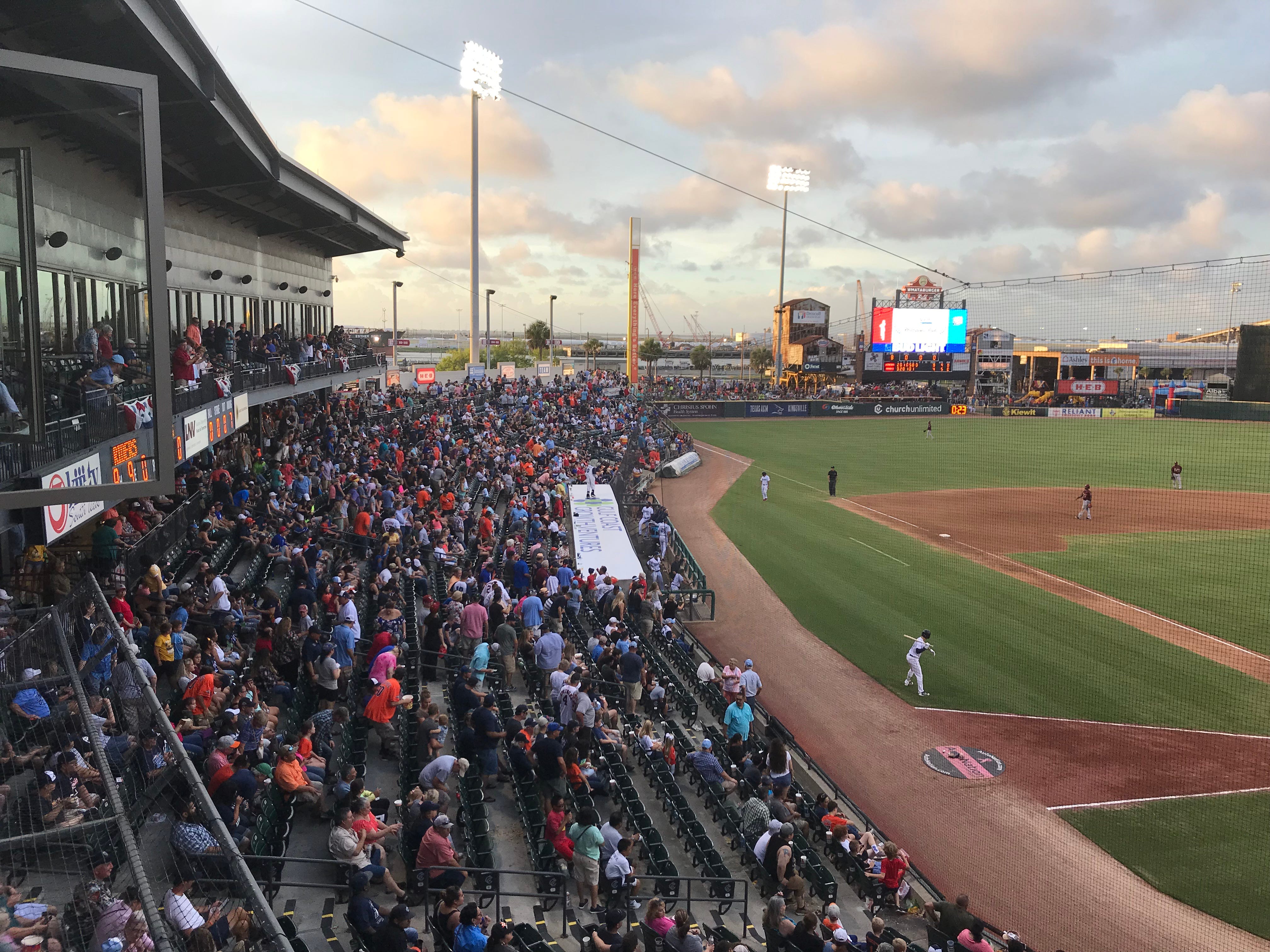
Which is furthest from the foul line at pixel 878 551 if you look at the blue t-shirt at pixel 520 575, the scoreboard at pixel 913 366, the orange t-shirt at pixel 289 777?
the scoreboard at pixel 913 366

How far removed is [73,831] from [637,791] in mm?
6976

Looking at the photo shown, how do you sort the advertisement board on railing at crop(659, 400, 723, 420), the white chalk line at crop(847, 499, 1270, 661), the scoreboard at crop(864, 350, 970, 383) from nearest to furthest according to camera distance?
the white chalk line at crop(847, 499, 1270, 661), the advertisement board on railing at crop(659, 400, 723, 420), the scoreboard at crop(864, 350, 970, 383)

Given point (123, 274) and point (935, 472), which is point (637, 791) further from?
point (935, 472)

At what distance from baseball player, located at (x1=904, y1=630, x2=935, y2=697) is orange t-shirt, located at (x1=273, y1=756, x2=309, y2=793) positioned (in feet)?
36.2

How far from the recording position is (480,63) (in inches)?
1770

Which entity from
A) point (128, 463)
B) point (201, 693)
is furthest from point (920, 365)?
point (128, 463)

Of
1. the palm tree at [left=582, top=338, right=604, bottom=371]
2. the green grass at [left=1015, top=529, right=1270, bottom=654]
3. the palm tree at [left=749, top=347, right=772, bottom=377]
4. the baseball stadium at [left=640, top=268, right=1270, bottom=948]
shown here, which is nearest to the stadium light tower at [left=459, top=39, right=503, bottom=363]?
the baseball stadium at [left=640, top=268, right=1270, bottom=948]

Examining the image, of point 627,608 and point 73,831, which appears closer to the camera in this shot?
point 73,831

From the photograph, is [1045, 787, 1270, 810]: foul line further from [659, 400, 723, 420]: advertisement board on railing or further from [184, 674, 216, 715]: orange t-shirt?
[659, 400, 723, 420]: advertisement board on railing

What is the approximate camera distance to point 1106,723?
49.1 feet

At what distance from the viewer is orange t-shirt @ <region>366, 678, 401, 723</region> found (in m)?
9.67

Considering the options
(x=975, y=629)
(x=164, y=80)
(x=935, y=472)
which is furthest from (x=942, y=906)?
(x=935, y=472)

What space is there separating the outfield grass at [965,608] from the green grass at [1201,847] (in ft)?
9.64

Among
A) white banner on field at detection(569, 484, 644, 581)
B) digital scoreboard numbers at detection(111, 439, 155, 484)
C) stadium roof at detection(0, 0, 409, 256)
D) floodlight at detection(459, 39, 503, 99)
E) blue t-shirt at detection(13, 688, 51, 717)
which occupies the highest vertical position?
floodlight at detection(459, 39, 503, 99)
